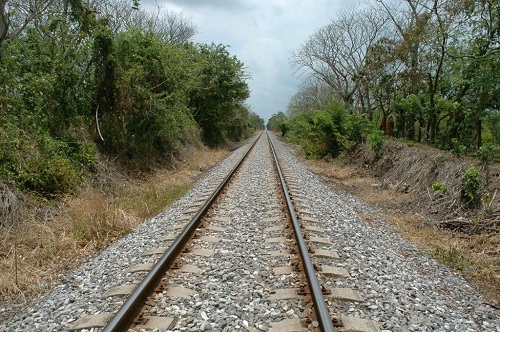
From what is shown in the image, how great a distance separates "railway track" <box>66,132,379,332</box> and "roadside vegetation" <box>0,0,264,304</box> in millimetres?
1550

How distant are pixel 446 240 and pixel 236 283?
4.04 metres

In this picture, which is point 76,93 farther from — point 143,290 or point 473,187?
point 473,187

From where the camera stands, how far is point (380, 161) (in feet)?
43.0

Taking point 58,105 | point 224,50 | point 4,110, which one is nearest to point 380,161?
point 58,105

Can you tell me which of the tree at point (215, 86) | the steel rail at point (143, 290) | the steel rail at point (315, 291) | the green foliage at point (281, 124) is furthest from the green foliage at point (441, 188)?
the green foliage at point (281, 124)

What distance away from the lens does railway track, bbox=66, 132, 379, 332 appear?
10.7 ft

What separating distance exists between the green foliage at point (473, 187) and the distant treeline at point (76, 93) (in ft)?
27.1

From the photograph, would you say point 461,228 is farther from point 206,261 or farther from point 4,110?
point 4,110

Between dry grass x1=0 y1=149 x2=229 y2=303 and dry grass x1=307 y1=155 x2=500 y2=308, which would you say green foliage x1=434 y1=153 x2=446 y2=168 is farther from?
dry grass x1=0 y1=149 x2=229 y2=303

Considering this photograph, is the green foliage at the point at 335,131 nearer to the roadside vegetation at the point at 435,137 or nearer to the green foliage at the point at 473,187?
the roadside vegetation at the point at 435,137

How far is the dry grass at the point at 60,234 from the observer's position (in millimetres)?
4449

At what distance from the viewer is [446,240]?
20.1 feet

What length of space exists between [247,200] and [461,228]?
4339mm

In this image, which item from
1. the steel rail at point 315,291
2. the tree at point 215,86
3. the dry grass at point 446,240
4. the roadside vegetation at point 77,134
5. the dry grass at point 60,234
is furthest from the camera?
the tree at point 215,86
